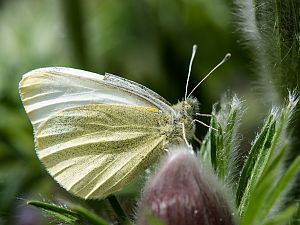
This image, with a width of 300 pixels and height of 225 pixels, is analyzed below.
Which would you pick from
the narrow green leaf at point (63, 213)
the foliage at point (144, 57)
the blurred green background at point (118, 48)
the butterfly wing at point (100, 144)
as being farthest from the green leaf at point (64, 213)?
the blurred green background at point (118, 48)

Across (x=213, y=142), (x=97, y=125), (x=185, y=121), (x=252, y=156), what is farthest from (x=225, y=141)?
(x=97, y=125)

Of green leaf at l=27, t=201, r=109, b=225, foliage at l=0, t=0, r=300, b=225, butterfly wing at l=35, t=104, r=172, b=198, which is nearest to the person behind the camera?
green leaf at l=27, t=201, r=109, b=225

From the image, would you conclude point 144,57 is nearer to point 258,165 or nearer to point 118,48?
point 118,48

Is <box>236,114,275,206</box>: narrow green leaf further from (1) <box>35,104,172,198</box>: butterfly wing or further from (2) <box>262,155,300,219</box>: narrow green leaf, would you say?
(1) <box>35,104,172,198</box>: butterfly wing

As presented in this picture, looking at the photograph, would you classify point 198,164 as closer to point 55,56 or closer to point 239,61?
point 239,61

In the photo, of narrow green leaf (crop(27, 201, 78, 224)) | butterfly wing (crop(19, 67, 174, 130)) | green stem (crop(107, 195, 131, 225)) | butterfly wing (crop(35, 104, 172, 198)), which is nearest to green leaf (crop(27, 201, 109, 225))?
narrow green leaf (crop(27, 201, 78, 224))

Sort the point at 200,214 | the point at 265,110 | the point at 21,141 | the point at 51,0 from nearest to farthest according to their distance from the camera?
1. the point at 200,214
2. the point at 265,110
3. the point at 21,141
4. the point at 51,0

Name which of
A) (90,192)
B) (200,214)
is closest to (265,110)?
(90,192)
